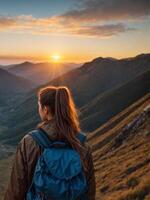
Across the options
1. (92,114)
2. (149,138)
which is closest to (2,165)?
(92,114)

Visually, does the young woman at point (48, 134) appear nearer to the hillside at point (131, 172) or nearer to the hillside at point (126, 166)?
the hillside at point (131, 172)

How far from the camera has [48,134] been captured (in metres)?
6.16

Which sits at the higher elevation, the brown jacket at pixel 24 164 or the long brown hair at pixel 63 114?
the long brown hair at pixel 63 114

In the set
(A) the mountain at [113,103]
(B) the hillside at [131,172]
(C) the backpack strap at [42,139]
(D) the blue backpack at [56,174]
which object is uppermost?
(C) the backpack strap at [42,139]

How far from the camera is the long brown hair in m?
6.18

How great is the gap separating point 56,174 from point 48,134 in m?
0.71

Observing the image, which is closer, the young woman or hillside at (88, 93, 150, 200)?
the young woman

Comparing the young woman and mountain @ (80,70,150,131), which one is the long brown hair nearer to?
the young woman

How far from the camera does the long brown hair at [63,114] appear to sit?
618 cm

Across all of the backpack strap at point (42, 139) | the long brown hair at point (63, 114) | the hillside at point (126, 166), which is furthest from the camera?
the hillside at point (126, 166)

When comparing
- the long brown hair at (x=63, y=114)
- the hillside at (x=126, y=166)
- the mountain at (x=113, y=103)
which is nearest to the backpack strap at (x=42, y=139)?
the long brown hair at (x=63, y=114)

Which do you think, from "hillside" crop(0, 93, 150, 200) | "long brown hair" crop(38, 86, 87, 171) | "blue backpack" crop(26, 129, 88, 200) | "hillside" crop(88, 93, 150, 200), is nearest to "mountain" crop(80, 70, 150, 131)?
"hillside" crop(0, 93, 150, 200)

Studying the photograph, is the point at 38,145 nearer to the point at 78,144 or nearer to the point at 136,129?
the point at 78,144

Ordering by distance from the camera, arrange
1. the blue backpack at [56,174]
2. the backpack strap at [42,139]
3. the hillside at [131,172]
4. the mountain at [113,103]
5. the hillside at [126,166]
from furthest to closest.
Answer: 1. the mountain at [113,103]
2. the hillside at [126,166]
3. the hillside at [131,172]
4. the backpack strap at [42,139]
5. the blue backpack at [56,174]
